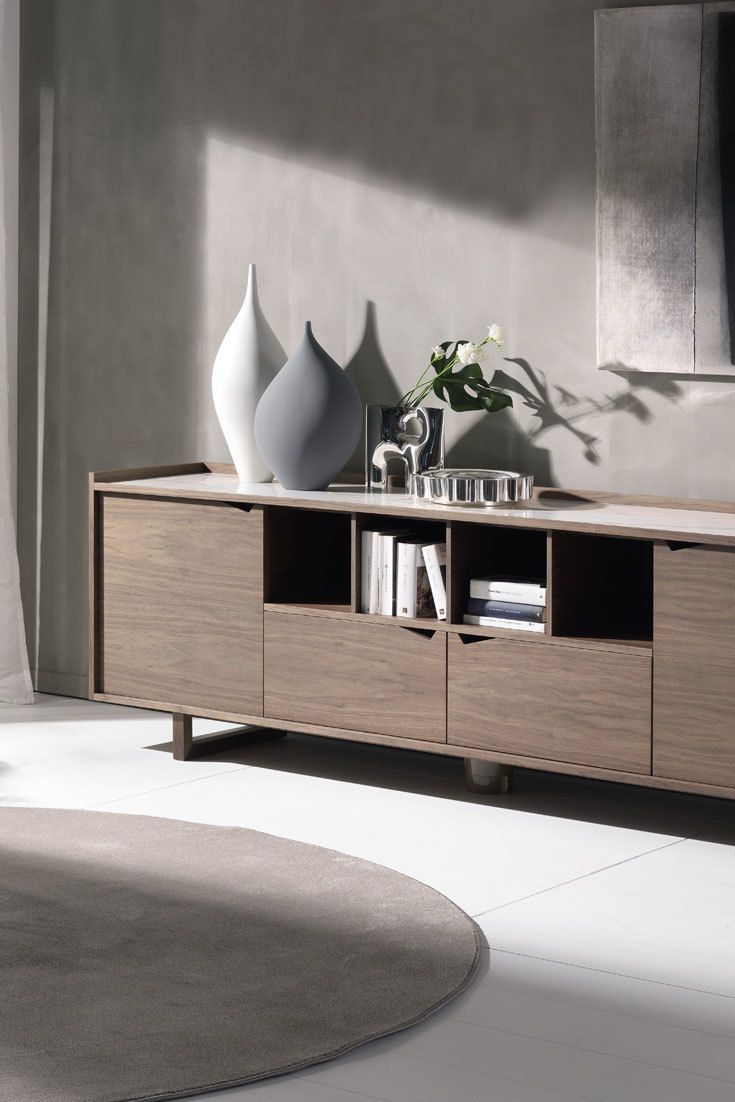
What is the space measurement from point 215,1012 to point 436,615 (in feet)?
4.66

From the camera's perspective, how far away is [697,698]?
3.23 metres

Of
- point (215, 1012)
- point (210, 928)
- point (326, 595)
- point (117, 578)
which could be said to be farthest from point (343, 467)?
point (215, 1012)

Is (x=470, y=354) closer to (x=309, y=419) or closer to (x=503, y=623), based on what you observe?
(x=309, y=419)

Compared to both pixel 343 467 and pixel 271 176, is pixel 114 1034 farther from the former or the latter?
pixel 271 176

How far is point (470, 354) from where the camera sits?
3865mm

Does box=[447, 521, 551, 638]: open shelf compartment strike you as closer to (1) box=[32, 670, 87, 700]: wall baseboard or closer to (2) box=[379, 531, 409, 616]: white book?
(2) box=[379, 531, 409, 616]: white book

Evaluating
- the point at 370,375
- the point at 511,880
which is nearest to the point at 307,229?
the point at 370,375

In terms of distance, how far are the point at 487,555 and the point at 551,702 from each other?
40cm

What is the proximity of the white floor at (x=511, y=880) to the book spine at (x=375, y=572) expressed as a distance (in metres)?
0.45

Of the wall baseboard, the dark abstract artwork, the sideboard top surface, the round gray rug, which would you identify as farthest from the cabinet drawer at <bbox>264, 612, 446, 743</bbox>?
the wall baseboard

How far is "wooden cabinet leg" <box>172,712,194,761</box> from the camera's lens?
4.07 meters

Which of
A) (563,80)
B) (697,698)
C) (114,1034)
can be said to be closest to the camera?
(114,1034)

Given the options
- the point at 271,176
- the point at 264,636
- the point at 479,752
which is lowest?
the point at 479,752

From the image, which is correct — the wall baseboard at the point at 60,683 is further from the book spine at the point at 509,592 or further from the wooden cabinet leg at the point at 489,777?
the book spine at the point at 509,592
